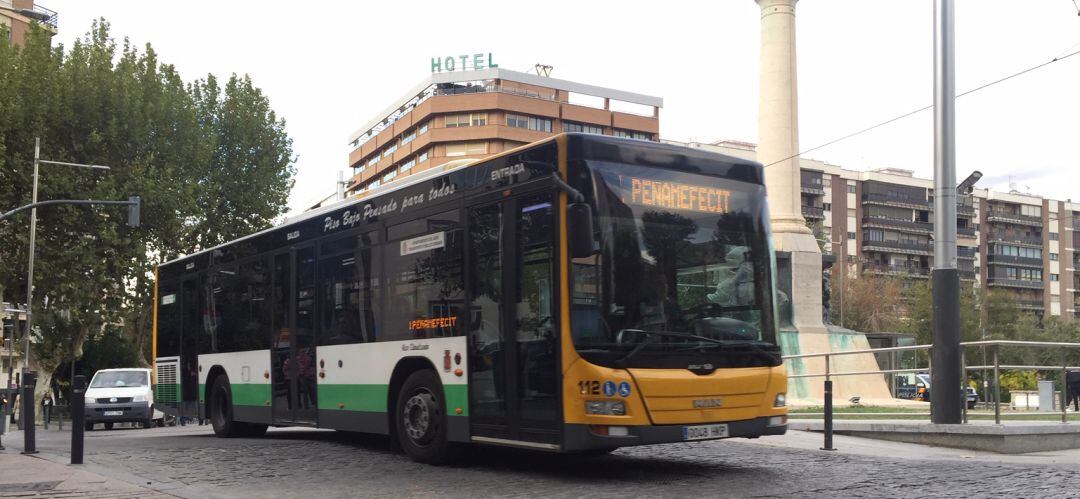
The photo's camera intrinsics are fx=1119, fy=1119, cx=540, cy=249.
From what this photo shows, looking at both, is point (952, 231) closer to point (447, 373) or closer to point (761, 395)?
point (761, 395)

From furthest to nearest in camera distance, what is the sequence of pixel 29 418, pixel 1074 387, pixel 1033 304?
1. pixel 1033 304
2. pixel 1074 387
3. pixel 29 418

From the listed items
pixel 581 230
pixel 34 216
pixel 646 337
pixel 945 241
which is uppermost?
pixel 34 216

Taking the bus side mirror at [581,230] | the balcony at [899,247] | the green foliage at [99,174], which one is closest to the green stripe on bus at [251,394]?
the bus side mirror at [581,230]

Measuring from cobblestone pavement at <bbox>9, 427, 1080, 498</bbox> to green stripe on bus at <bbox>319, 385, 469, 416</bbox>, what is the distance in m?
0.54

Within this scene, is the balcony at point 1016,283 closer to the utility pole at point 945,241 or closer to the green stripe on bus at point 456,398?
the utility pole at point 945,241

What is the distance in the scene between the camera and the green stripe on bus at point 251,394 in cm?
1462

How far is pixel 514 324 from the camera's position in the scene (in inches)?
380

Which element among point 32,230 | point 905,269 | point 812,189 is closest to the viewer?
point 32,230

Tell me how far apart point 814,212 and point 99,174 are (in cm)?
7338

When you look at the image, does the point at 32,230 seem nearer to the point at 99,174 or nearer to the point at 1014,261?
the point at 99,174

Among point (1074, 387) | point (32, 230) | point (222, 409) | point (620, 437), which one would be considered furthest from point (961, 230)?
point (620, 437)

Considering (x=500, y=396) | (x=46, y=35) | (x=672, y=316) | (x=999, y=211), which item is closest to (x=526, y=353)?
(x=500, y=396)

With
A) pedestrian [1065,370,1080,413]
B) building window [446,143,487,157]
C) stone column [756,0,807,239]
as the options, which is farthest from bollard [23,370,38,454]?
building window [446,143,487,157]

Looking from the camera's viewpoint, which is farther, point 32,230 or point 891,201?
point 891,201
